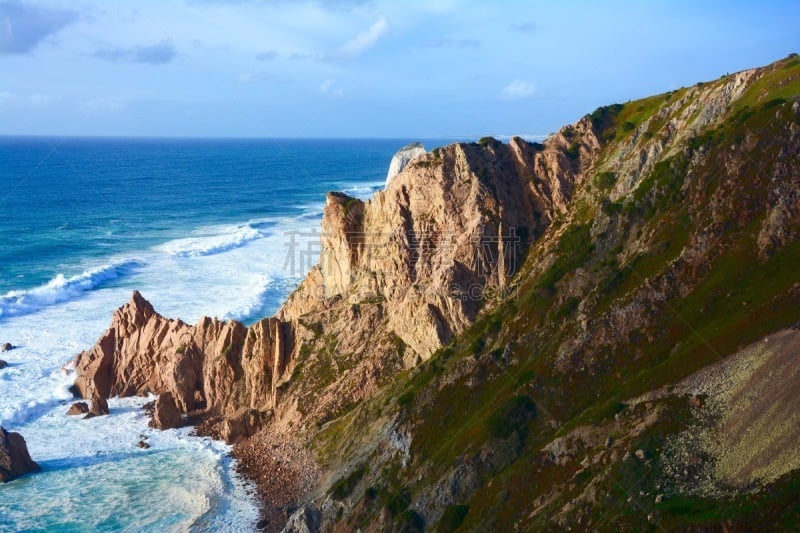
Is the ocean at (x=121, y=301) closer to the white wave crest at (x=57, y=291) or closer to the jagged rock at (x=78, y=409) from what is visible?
the white wave crest at (x=57, y=291)

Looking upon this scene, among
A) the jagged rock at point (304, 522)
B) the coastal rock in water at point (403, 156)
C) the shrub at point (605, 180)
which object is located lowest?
the jagged rock at point (304, 522)

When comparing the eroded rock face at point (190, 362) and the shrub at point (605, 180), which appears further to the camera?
the eroded rock face at point (190, 362)

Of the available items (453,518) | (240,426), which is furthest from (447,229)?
(453,518)

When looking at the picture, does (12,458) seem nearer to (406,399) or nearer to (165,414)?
(165,414)

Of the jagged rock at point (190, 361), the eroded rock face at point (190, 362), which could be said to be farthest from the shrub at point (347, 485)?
the eroded rock face at point (190, 362)

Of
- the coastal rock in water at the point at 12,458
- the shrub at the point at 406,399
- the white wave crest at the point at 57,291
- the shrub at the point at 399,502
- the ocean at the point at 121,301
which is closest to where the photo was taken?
the shrub at the point at 399,502

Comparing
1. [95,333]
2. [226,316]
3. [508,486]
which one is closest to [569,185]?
[508,486]
